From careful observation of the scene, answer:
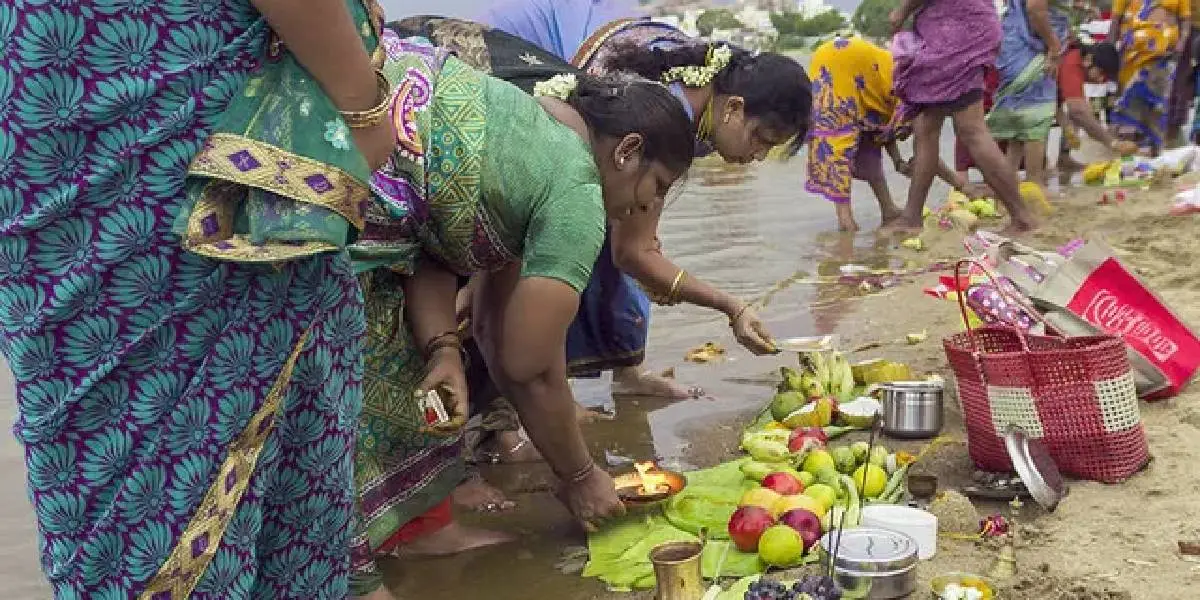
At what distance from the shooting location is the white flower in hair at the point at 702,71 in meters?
4.02

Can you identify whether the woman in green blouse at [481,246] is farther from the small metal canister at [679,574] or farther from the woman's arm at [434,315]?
the small metal canister at [679,574]

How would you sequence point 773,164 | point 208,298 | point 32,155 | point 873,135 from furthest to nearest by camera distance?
point 773,164
point 873,135
point 208,298
point 32,155

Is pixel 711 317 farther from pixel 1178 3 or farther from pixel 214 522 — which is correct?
pixel 1178 3

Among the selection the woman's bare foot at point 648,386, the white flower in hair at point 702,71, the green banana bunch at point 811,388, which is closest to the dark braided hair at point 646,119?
the white flower in hair at point 702,71

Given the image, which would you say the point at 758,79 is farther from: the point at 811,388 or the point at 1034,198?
the point at 1034,198

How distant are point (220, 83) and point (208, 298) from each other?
0.31 m

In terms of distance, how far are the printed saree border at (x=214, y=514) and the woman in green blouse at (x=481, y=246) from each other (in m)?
1.11

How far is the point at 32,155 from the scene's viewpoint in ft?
5.24

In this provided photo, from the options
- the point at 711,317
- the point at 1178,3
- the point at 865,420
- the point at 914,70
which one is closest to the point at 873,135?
the point at 914,70

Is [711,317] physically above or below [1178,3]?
below

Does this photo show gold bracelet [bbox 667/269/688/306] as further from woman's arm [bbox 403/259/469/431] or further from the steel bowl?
woman's arm [bbox 403/259/469/431]

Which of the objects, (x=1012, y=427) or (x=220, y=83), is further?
(x=1012, y=427)

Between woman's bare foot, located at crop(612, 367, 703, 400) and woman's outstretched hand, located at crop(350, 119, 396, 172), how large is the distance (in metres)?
3.00

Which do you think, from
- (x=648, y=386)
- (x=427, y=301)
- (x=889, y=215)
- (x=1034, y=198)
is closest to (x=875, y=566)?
(x=427, y=301)
